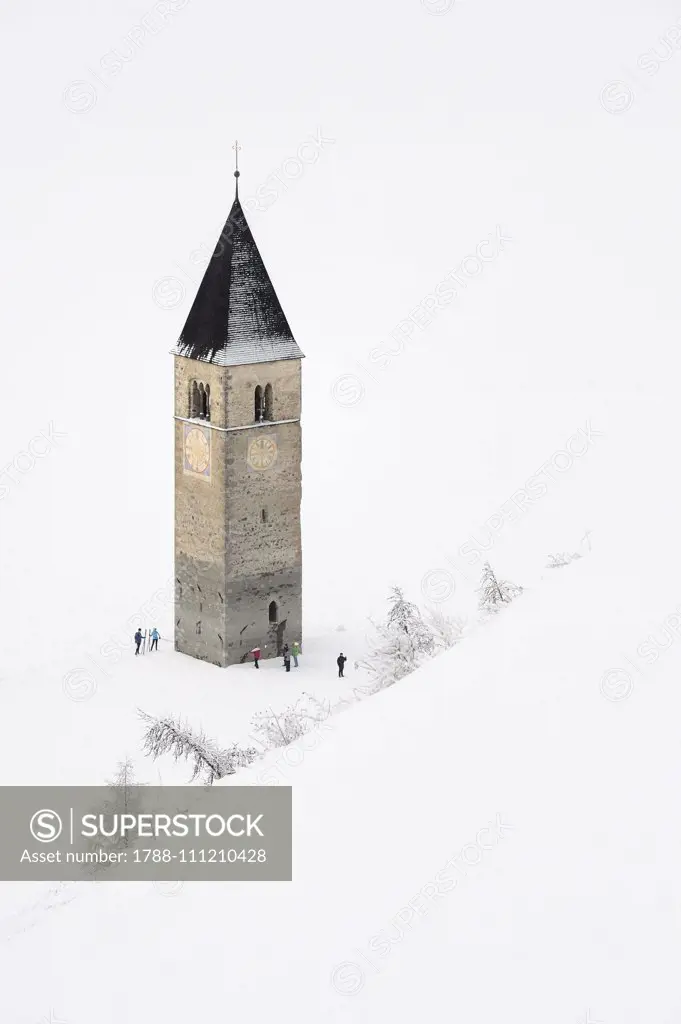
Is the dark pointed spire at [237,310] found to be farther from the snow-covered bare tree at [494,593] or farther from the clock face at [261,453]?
the snow-covered bare tree at [494,593]

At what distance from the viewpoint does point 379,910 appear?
25.6 m

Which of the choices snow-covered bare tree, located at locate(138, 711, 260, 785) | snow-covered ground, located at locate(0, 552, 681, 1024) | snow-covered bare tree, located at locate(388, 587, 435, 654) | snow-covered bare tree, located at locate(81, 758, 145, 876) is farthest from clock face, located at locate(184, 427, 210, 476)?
snow-covered ground, located at locate(0, 552, 681, 1024)

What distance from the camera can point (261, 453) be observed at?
5347cm

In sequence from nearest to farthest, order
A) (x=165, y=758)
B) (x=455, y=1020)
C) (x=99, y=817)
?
(x=455, y=1020) < (x=99, y=817) < (x=165, y=758)

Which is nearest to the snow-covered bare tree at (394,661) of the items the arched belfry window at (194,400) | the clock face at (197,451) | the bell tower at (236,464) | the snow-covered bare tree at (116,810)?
the snow-covered bare tree at (116,810)

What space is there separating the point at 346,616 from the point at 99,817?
998 inches

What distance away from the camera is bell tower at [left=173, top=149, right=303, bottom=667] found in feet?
173

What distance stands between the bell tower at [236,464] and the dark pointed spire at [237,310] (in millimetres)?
27

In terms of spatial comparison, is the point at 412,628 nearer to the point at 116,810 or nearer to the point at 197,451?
A: the point at 116,810

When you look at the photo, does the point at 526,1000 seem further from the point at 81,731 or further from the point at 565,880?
the point at 81,731

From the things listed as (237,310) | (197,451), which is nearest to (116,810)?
(197,451)

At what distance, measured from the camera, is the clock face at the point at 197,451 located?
176ft

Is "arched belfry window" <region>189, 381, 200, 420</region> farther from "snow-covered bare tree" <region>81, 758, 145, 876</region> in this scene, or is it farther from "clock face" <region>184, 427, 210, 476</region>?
"snow-covered bare tree" <region>81, 758, 145, 876</region>

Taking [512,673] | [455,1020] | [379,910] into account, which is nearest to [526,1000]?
[455,1020]
